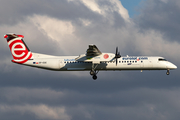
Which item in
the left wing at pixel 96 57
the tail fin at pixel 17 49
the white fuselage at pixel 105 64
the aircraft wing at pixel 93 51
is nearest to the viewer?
the aircraft wing at pixel 93 51

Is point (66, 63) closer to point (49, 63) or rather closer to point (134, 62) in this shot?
point (49, 63)

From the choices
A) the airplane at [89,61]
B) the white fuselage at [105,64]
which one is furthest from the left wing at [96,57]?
the white fuselage at [105,64]

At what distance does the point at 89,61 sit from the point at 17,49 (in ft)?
37.8

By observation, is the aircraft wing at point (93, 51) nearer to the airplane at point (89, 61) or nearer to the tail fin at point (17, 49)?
the airplane at point (89, 61)

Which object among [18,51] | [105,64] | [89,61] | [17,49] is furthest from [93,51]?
[17,49]

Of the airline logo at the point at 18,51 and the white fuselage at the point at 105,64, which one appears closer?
the white fuselage at the point at 105,64

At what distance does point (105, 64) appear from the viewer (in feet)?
167

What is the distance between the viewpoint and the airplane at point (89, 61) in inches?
1961

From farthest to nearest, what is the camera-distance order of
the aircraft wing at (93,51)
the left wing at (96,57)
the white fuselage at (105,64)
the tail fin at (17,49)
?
the tail fin at (17,49)
the white fuselage at (105,64)
the left wing at (96,57)
the aircraft wing at (93,51)

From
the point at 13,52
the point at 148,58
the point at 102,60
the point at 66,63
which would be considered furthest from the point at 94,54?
the point at 13,52

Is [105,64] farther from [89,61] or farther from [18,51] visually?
[18,51]

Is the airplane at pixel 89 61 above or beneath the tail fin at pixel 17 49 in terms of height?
beneath

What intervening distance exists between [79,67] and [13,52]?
10.5 meters

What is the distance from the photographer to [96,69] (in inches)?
2020
